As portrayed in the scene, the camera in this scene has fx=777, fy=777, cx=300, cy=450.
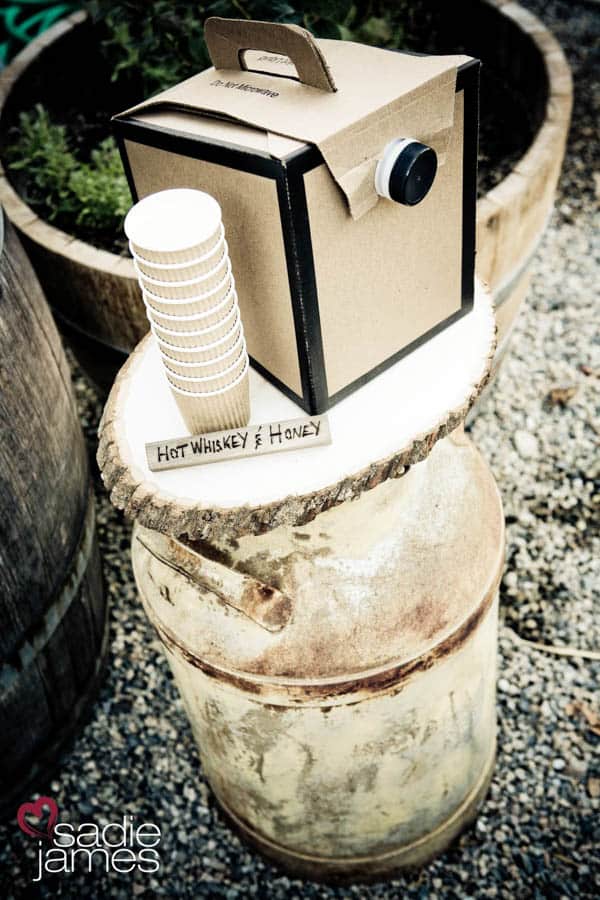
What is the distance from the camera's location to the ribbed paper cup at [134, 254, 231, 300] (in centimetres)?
89

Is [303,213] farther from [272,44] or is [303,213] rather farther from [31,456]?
[31,456]

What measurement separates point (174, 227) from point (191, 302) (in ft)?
0.28

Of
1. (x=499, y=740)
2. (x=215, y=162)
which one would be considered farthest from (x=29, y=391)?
(x=499, y=740)

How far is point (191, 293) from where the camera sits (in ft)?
2.94

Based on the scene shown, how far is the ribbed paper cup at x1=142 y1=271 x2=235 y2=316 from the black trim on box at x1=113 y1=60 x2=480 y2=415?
0.09m

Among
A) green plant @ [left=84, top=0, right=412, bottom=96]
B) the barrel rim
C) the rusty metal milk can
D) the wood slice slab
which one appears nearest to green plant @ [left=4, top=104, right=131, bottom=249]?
the barrel rim

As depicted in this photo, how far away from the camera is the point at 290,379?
1.09m

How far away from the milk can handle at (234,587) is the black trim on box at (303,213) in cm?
27

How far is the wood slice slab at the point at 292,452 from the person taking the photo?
1018 millimetres

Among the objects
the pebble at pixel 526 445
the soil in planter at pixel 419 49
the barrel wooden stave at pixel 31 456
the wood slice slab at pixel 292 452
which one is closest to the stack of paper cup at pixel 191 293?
the wood slice slab at pixel 292 452

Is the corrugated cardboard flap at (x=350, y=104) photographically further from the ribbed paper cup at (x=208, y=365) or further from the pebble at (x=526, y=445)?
the pebble at (x=526, y=445)

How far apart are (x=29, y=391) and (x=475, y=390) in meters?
0.84

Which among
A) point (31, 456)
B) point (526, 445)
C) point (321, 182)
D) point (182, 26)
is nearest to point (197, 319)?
point (321, 182)

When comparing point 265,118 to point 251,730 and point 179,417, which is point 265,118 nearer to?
point 179,417
